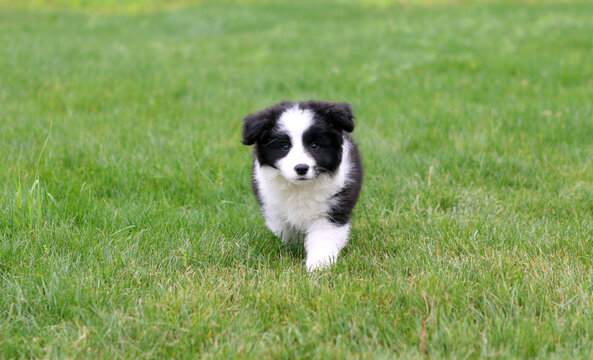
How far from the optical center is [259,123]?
3.10 meters

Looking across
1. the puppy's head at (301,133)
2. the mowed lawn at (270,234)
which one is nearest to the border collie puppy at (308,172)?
the puppy's head at (301,133)

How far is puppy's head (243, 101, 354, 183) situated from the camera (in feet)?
9.98

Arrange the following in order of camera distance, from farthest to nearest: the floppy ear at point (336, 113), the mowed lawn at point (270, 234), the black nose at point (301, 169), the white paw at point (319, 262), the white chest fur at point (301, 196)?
the white chest fur at point (301, 196) < the floppy ear at point (336, 113) < the white paw at point (319, 262) < the black nose at point (301, 169) < the mowed lawn at point (270, 234)

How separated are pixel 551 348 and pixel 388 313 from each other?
66 cm

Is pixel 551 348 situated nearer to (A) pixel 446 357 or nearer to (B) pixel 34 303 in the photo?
(A) pixel 446 357

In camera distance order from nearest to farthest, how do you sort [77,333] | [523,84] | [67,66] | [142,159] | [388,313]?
[77,333]
[388,313]
[142,159]
[523,84]
[67,66]

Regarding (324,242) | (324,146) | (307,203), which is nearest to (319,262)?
(324,242)

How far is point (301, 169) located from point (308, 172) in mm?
48

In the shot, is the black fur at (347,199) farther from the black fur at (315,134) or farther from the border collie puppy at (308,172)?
the black fur at (315,134)

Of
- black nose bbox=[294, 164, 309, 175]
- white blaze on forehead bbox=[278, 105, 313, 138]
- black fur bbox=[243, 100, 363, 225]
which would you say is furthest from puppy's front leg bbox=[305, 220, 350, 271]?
white blaze on forehead bbox=[278, 105, 313, 138]

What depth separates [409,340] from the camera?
7.54 feet

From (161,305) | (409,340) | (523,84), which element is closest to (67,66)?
(523,84)

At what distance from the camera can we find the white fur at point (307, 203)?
310 cm

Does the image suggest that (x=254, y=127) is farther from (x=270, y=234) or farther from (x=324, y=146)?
(x=270, y=234)
